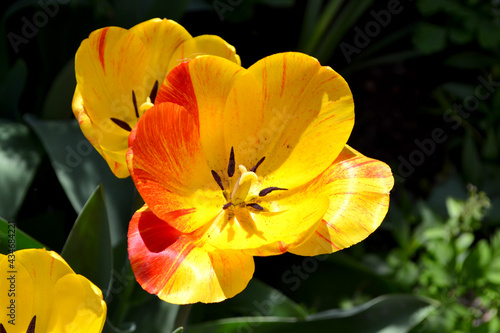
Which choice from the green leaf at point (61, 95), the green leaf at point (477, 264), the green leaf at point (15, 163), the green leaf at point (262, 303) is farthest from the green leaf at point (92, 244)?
the green leaf at point (477, 264)

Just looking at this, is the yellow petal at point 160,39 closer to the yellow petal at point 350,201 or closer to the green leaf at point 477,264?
the yellow petal at point 350,201

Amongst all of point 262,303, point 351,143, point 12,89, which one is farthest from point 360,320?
point 351,143

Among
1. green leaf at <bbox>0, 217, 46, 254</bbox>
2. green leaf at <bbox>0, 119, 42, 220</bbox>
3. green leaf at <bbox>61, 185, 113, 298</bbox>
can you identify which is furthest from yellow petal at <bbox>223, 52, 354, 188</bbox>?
green leaf at <bbox>0, 119, 42, 220</bbox>

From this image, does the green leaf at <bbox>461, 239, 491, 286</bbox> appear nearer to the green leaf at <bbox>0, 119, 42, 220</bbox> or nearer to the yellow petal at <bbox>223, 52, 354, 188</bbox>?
the yellow petal at <bbox>223, 52, 354, 188</bbox>

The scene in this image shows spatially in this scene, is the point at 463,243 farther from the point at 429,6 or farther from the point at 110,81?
the point at 110,81

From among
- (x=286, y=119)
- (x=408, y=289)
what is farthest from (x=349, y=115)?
(x=408, y=289)

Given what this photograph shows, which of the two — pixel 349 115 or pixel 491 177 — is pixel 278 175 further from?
pixel 491 177
